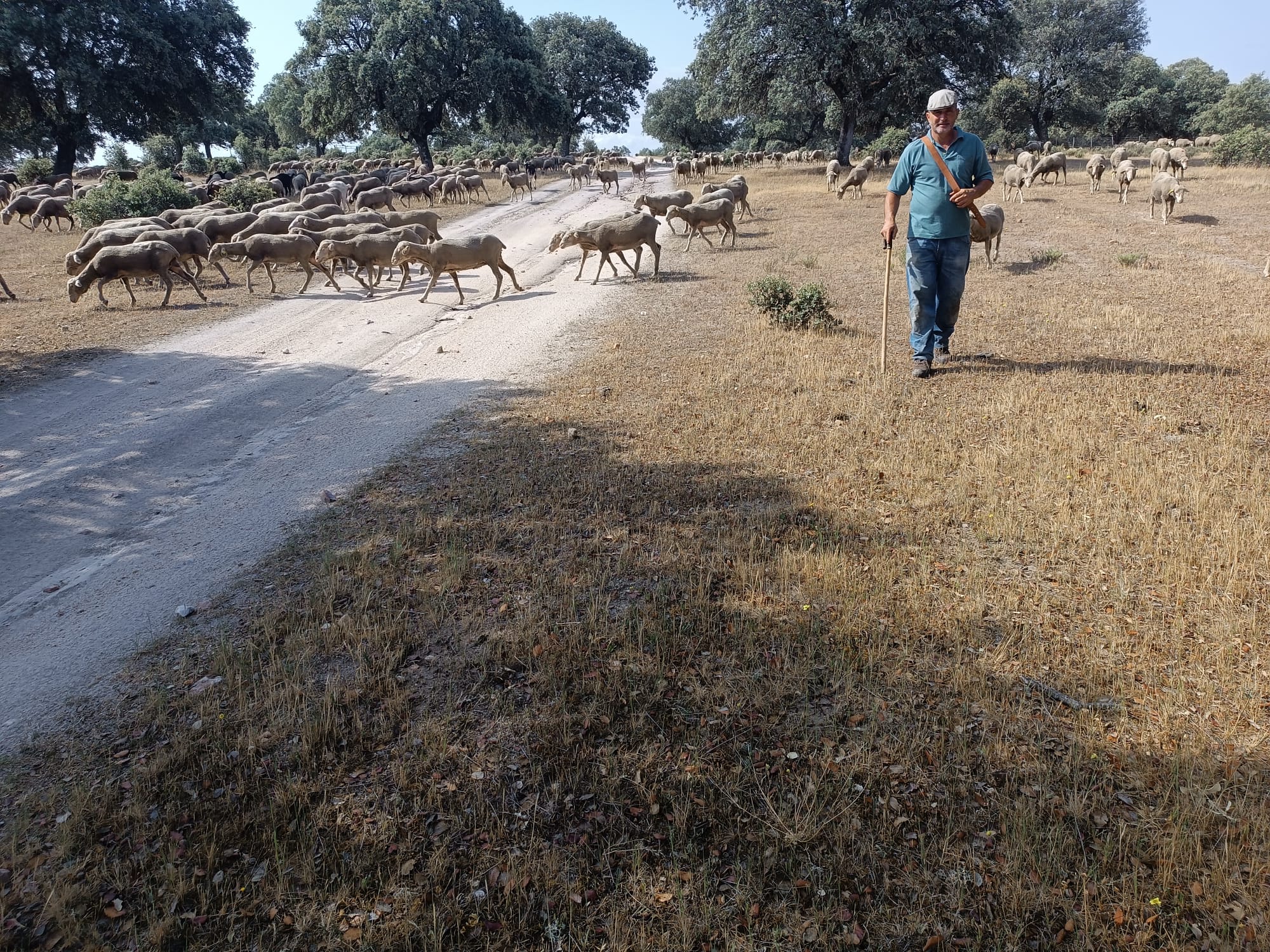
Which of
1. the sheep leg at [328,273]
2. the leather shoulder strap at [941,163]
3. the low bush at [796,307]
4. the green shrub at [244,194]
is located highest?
the green shrub at [244,194]

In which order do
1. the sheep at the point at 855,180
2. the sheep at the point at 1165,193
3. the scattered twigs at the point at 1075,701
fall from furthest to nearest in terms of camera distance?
the sheep at the point at 855,180, the sheep at the point at 1165,193, the scattered twigs at the point at 1075,701

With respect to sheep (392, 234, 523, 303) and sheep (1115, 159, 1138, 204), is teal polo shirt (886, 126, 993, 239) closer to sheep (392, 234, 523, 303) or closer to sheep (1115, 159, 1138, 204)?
sheep (392, 234, 523, 303)

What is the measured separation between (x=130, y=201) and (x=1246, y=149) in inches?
1631

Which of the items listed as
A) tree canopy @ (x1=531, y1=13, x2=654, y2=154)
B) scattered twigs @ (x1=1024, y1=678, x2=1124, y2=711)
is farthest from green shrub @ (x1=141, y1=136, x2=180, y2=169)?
scattered twigs @ (x1=1024, y1=678, x2=1124, y2=711)

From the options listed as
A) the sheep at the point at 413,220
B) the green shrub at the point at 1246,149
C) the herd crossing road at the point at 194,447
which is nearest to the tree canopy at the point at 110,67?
the sheep at the point at 413,220

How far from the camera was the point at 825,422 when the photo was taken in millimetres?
7301

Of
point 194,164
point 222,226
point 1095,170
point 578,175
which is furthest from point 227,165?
point 1095,170

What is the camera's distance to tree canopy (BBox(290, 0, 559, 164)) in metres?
43.3

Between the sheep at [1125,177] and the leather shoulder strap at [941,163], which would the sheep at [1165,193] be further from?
the leather shoulder strap at [941,163]

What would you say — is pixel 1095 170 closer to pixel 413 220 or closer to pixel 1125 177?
pixel 1125 177

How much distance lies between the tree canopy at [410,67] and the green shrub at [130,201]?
907 inches

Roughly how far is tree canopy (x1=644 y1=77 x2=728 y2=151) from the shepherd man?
79.2 m

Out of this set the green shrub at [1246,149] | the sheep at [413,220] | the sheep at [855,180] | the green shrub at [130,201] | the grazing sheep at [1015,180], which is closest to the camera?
the sheep at [413,220]

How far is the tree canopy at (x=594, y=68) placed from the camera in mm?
71125
